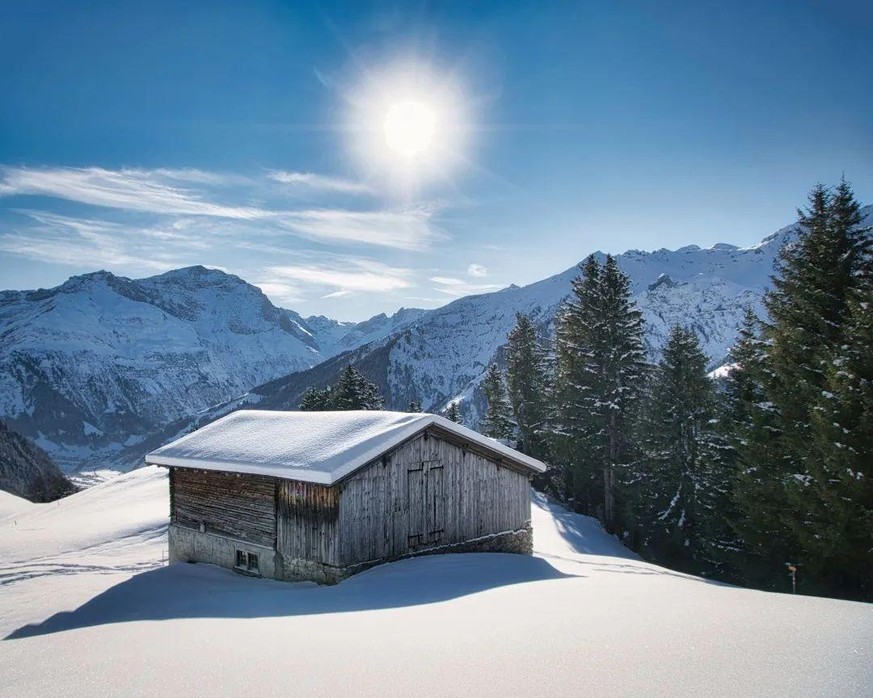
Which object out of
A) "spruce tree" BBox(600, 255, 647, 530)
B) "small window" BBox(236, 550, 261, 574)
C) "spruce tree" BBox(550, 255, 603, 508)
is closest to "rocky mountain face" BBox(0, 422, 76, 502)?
"spruce tree" BBox(550, 255, 603, 508)

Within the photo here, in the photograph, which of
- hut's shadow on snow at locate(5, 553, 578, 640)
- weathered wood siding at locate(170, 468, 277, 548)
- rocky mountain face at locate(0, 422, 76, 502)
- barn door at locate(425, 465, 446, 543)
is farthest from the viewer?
rocky mountain face at locate(0, 422, 76, 502)

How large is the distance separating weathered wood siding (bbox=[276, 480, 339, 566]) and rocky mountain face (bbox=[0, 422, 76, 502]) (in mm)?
58570

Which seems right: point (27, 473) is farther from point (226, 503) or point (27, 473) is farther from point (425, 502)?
point (425, 502)

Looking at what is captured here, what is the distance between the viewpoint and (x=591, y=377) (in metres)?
31.5

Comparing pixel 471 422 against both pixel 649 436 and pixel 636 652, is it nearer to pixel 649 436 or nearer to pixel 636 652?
pixel 649 436

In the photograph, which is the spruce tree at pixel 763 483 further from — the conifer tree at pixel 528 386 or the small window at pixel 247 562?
the conifer tree at pixel 528 386

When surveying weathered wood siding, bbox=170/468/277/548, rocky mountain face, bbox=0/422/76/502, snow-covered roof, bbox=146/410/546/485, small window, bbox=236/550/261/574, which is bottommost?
rocky mountain face, bbox=0/422/76/502

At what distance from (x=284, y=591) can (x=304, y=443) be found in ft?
13.8

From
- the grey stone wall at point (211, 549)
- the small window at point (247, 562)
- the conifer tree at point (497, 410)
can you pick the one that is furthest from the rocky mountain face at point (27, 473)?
the small window at point (247, 562)

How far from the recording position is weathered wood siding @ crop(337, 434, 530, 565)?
14062 millimetres

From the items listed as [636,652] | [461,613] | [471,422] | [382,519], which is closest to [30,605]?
[382,519]

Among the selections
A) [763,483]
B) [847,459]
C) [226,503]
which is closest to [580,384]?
[763,483]

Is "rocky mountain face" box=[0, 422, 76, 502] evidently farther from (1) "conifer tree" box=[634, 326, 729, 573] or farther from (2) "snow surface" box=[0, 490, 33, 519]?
(1) "conifer tree" box=[634, 326, 729, 573]

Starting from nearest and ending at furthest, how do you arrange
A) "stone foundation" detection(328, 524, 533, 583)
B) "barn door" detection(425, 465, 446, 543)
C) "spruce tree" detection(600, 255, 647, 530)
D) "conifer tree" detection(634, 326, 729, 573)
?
"stone foundation" detection(328, 524, 533, 583) → "barn door" detection(425, 465, 446, 543) → "conifer tree" detection(634, 326, 729, 573) → "spruce tree" detection(600, 255, 647, 530)
